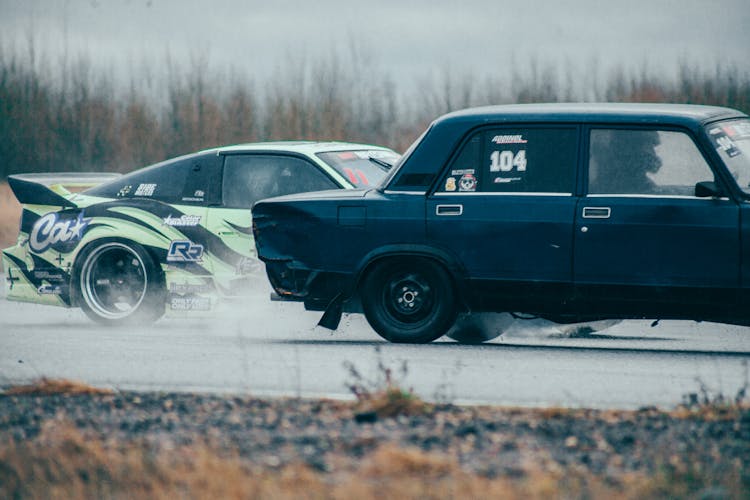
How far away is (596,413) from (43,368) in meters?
4.23

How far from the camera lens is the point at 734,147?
959 cm

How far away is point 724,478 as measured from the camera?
526 centimetres

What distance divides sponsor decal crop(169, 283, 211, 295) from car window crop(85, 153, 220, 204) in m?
0.77

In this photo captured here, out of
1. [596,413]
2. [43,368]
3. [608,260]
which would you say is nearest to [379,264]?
[608,260]

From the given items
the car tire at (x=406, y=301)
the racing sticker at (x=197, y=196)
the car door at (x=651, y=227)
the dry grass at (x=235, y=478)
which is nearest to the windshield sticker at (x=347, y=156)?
the racing sticker at (x=197, y=196)

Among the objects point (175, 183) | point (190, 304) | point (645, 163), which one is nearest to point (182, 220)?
point (175, 183)

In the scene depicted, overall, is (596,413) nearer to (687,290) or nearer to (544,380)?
(544,380)

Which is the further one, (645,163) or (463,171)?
(463,171)

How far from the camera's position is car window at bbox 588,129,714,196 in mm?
9445

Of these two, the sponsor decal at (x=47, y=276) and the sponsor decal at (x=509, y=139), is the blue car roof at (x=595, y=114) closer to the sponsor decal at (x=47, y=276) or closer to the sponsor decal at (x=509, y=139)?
the sponsor decal at (x=509, y=139)

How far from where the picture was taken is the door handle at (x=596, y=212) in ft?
31.0

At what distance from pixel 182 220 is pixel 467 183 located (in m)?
2.96

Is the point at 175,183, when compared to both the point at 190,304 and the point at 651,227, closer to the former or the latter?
the point at 190,304

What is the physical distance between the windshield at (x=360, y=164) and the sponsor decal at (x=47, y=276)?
2663 millimetres
